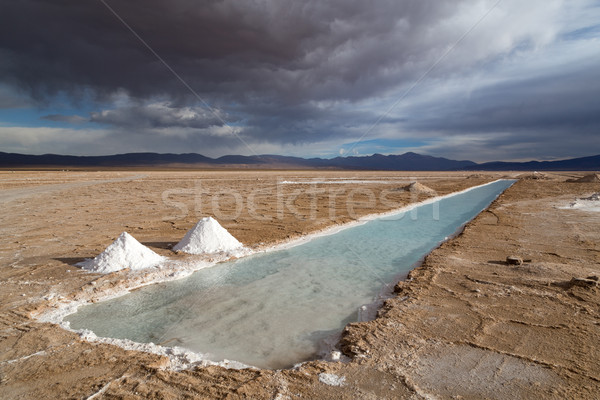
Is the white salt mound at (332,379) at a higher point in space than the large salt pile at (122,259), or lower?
lower

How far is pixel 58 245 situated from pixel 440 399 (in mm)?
8363

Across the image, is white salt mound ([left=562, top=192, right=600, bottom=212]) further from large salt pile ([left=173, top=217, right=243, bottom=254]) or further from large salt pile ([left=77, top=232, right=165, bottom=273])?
large salt pile ([left=77, top=232, right=165, bottom=273])

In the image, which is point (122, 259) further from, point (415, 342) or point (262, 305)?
point (415, 342)

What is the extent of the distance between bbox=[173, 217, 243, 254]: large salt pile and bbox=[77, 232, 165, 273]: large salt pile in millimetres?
947

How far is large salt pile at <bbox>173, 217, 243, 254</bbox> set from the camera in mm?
7164

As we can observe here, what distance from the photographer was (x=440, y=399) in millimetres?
2598

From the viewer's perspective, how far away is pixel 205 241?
7.25 metres

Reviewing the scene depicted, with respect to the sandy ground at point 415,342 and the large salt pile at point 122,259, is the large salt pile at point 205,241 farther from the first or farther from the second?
the large salt pile at point 122,259

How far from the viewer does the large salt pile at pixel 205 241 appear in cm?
716

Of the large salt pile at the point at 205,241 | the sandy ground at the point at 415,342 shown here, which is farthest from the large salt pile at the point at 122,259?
the large salt pile at the point at 205,241

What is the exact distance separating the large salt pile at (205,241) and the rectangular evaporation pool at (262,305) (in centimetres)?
66

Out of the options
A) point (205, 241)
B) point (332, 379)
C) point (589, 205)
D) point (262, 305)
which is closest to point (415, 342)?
point (332, 379)

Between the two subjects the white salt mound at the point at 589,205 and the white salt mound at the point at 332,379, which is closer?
the white salt mound at the point at 332,379

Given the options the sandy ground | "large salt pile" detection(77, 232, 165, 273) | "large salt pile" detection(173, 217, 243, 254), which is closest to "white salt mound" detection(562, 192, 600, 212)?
the sandy ground
